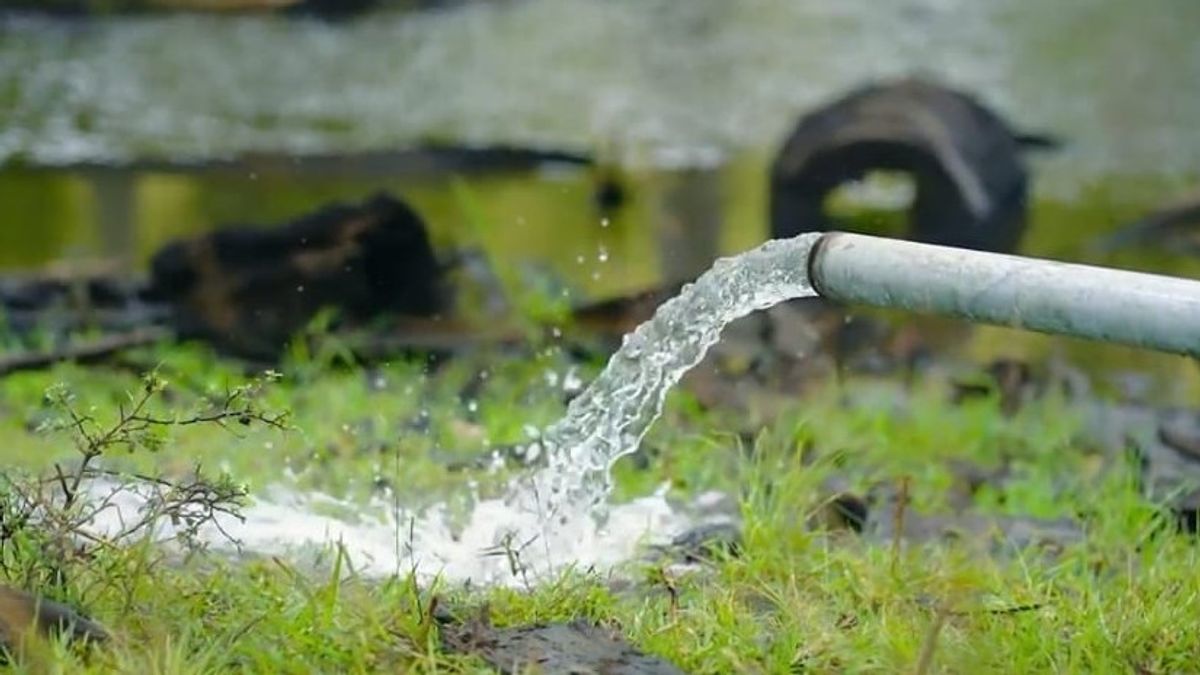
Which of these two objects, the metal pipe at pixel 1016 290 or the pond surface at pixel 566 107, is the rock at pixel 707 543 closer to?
the metal pipe at pixel 1016 290

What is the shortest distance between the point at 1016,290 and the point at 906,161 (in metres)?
6.48

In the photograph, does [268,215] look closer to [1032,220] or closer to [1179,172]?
[1032,220]

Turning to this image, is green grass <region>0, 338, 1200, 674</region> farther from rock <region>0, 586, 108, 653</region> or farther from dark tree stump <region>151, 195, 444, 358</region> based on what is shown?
dark tree stump <region>151, 195, 444, 358</region>

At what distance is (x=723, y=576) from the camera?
3.12 metres

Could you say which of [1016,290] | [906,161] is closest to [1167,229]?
[906,161]

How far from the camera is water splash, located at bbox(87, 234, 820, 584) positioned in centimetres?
329

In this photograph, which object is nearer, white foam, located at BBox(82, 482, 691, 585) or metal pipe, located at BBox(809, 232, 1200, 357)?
metal pipe, located at BBox(809, 232, 1200, 357)

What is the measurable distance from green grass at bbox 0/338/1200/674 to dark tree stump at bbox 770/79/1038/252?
→ 335cm

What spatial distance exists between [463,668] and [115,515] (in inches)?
49.7

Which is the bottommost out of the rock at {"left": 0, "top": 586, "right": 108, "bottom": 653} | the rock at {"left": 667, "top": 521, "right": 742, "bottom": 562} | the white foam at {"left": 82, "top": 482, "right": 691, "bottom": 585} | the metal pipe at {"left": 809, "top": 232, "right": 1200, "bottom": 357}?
the white foam at {"left": 82, "top": 482, "right": 691, "bottom": 585}

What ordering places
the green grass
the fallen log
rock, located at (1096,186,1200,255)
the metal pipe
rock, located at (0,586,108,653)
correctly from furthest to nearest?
1. rock, located at (1096,186,1200,255)
2. the fallen log
3. the green grass
4. rock, located at (0,586,108,653)
5. the metal pipe

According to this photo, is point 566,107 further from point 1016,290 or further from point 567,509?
point 1016,290

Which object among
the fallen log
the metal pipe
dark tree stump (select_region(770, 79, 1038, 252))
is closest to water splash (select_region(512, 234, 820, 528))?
the metal pipe

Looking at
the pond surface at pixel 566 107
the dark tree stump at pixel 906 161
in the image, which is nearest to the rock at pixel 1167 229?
the pond surface at pixel 566 107
